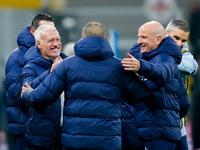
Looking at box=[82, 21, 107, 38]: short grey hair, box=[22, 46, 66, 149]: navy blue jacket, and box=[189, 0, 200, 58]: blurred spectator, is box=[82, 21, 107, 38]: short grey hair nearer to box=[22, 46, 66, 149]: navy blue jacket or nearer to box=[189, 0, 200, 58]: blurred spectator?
box=[22, 46, 66, 149]: navy blue jacket

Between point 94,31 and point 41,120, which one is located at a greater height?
point 94,31

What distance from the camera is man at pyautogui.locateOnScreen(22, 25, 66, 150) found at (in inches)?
269

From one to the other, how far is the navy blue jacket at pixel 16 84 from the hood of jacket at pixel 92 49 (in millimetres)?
1645

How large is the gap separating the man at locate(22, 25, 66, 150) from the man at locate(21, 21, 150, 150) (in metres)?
0.38

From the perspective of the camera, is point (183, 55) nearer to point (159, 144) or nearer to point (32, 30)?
point (159, 144)

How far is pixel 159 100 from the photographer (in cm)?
661

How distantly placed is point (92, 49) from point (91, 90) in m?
0.36

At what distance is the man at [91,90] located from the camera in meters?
6.21

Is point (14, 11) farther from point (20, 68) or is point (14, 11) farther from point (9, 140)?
point (20, 68)

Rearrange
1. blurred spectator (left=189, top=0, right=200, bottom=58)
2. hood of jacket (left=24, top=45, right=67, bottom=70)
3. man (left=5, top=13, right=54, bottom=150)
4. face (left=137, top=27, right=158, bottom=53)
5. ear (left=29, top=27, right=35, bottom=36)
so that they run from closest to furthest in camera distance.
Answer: face (left=137, top=27, right=158, bottom=53)
hood of jacket (left=24, top=45, right=67, bottom=70)
man (left=5, top=13, right=54, bottom=150)
ear (left=29, top=27, right=35, bottom=36)
blurred spectator (left=189, top=0, right=200, bottom=58)

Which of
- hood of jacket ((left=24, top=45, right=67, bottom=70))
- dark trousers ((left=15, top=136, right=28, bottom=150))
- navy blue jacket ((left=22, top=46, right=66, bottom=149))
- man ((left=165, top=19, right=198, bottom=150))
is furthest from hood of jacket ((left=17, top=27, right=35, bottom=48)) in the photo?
man ((left=165, top=19, right=198, bottom=150))

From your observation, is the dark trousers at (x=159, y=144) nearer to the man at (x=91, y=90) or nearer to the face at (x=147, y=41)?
the man at (x=91, y=90)

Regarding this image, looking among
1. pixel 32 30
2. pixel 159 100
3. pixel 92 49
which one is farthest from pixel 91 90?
pixel 32 30

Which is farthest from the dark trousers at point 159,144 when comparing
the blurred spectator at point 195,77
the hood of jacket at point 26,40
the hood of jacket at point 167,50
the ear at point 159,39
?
the blurred spectator at point 195,77
